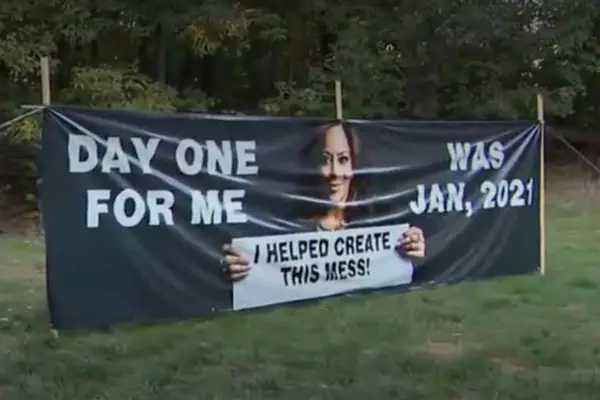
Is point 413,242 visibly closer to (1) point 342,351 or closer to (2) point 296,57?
(1) point 342,351

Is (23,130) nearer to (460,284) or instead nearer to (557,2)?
(460,284)

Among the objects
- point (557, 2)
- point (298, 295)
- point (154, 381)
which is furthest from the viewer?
point (557, 2)

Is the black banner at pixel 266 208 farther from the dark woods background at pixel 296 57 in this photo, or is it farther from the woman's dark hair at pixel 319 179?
the dark woods background at pixel 296 57

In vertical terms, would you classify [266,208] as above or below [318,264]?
above

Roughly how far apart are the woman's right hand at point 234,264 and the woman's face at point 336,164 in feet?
2.80

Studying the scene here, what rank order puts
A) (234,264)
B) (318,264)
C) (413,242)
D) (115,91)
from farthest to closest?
1. (115,91)
2. (413,242)
3. (318,264)
4. (234,264)

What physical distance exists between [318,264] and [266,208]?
60cm

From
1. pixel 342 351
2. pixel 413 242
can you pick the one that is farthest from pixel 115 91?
pixel 342 351

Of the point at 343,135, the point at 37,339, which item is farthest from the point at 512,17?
the point at 37,339

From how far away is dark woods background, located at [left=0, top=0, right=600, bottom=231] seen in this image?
44.6ft

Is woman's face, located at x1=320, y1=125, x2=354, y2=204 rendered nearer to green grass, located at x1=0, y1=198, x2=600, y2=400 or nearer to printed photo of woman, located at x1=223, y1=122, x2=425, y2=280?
printed photo of woman, located at x1=223, y1=122, x2=425, y2=280

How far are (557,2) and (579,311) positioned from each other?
9192mm

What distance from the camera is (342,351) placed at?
525cm

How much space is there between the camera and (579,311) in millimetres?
6434
